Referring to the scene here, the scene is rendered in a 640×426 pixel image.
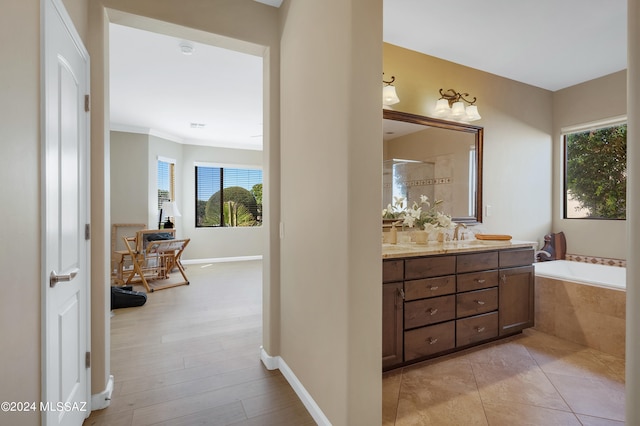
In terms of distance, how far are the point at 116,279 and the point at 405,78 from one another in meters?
5.19

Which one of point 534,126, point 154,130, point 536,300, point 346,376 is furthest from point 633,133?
point 154,130

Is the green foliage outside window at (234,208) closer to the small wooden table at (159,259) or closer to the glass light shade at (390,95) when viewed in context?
the small wooden table at (159,259)

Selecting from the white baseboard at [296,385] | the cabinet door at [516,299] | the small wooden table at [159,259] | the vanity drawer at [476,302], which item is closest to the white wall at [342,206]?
the white baseboard at [296,385]

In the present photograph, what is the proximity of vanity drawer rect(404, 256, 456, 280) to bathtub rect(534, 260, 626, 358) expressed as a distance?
1.33 m

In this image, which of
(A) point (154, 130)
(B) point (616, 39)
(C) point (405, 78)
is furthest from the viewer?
(A) point (154, 130)

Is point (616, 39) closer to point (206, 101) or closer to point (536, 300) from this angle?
point (536, 300)

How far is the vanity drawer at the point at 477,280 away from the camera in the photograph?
2.54 metres

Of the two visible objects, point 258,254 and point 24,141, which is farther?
point 258,254

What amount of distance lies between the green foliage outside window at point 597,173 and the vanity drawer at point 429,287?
263 centimetres

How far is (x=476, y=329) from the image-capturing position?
2619 mm

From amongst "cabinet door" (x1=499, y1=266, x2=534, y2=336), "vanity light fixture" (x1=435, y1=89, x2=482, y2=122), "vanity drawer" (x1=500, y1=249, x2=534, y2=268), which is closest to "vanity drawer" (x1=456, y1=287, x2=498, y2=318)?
"cabinet door" (x1=499, y1=266, x2=534, y2=336)

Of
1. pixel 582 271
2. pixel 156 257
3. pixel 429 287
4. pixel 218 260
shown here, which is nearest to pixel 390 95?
pixel 429 287

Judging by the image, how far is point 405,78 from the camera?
3053mm

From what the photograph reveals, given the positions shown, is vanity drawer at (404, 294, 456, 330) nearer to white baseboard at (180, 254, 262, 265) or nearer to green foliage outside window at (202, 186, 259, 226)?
white baseboard at (180, 254, 262, 265)
